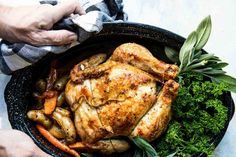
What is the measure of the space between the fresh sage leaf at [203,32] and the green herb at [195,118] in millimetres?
100

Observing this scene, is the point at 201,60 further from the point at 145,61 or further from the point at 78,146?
the point at 78,146

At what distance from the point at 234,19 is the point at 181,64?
1.22 ft

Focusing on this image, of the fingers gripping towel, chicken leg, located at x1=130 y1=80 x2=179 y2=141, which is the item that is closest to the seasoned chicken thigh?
chicken leg, located at x1=130 y1=80 x2=179 y2=141

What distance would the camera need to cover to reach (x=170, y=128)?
1637 mm

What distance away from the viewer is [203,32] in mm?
1681

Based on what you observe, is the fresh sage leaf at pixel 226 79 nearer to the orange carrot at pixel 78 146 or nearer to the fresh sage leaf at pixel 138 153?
the fresh sage leaf at pixel 138 153

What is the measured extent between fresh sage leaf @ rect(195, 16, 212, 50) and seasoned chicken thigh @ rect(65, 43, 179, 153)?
0.12 meters

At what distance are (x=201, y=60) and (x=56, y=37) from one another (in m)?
0.45

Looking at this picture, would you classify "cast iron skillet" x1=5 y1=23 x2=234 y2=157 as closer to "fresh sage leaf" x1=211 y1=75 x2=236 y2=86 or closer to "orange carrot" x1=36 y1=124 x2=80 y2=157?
"orange carrot" x1=36 y1=124 x2=80 y2=157

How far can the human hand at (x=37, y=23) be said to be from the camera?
1557 millimetres

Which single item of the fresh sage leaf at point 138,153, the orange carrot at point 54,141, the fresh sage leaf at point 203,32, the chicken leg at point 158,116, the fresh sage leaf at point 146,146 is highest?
the fresh sage leaf at point 203,32

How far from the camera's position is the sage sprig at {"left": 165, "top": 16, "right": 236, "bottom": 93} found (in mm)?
1640

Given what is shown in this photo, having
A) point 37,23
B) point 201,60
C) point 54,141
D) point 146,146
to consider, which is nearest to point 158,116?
point 146,146

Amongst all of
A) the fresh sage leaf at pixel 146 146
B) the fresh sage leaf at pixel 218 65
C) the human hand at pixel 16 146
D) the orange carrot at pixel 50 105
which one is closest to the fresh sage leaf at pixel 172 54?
the fresh sage leaf at pixel 218 65
